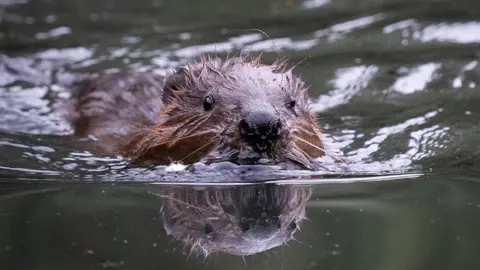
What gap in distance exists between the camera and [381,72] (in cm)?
701

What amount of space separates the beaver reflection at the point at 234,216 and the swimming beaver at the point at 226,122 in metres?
0.26

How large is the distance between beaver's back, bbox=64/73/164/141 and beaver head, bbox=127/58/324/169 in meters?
0.48

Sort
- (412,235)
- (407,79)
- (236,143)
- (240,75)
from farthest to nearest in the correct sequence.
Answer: (407,79) < (240,75) < (236,143) < (412,235)

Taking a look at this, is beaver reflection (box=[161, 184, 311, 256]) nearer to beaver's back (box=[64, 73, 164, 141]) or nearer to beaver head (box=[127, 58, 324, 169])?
beaver head (box=[127, 58, 324, 169])

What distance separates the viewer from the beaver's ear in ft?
16.5

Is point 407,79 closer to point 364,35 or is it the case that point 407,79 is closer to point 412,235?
point 364,35

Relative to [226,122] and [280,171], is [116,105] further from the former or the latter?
[280,171]

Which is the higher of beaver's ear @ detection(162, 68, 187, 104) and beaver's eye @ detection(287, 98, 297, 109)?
beaver's ear @ detection(162, 68, 187, 104)

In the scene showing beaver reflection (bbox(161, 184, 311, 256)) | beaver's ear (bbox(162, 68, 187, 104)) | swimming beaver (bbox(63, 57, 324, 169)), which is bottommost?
beaver reflection (bbox(161, 184, 311, 256))

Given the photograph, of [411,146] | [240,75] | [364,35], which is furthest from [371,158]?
[364,35]

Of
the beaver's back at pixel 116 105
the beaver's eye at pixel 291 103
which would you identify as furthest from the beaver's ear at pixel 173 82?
the beaver's eye at pixel 291 103

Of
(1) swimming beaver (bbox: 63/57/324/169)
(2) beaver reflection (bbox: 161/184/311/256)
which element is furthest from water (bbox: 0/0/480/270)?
(1) swimming beaver (bbox: 63/57/324/169)

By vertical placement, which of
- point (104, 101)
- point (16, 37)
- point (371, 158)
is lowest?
point (371, 158)

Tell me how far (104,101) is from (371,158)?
76.3 inches
